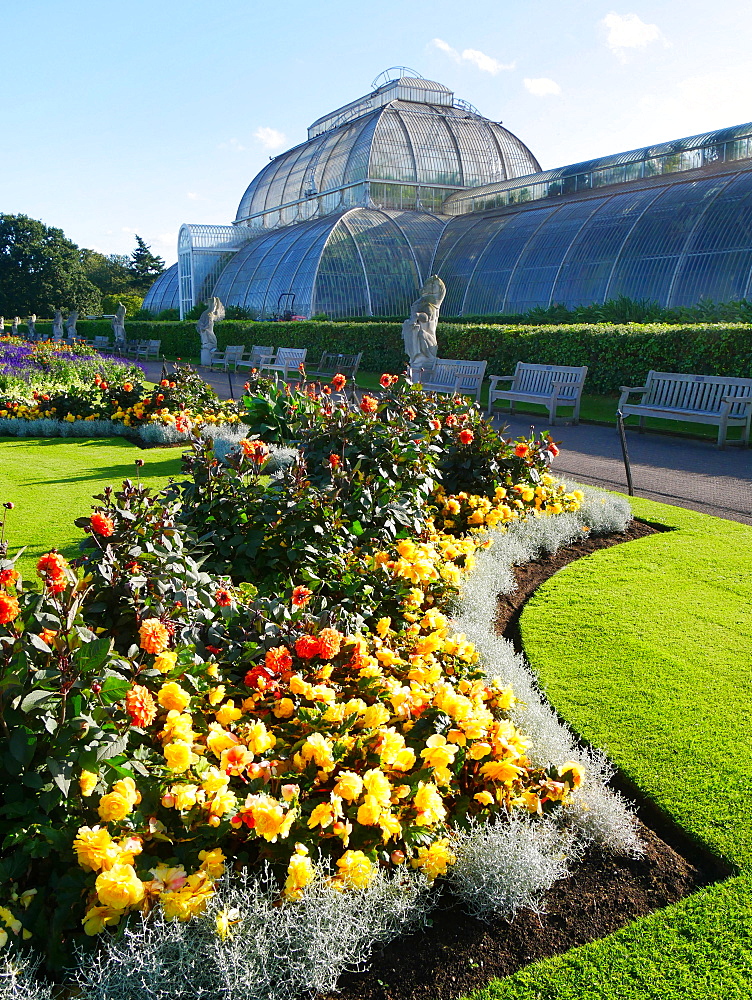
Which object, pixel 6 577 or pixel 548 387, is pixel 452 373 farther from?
pixel 6 577

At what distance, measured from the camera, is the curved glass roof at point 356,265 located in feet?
92.0

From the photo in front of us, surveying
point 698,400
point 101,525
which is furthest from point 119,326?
point 101,525

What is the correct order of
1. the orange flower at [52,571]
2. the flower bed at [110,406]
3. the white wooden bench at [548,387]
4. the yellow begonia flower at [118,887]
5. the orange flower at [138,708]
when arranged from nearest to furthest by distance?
the yellow begonia flower at [118,887], the orange flower at [138,708], the orange flower at [52,571], the flower bed at [110,406], the white wooden bench at [548,387]

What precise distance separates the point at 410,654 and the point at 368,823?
4.02 feet

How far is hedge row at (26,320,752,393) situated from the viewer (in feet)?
38.5

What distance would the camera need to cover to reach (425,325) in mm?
13898

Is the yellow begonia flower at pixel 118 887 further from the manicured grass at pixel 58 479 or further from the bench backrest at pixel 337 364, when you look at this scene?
the bench backrest at pixel 337 364

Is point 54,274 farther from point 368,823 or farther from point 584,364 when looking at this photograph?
point 368,823

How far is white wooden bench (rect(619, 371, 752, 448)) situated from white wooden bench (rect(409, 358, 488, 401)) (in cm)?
323

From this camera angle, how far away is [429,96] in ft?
125

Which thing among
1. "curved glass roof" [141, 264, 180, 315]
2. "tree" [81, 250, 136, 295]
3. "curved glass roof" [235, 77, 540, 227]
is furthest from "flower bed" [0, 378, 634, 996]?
"tree" [81, 250, 136, 295]

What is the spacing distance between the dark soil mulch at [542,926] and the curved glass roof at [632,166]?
23.6m

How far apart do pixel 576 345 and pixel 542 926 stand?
13.3 metres

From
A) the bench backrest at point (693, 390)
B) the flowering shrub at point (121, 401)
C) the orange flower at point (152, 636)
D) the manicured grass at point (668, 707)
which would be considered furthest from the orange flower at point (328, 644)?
the bench backrest at point (693, 390)
